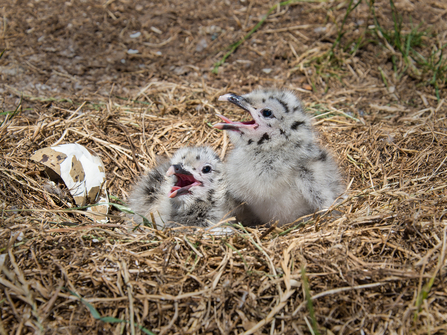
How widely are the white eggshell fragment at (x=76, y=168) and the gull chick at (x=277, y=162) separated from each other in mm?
1348

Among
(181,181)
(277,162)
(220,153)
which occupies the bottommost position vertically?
(220,153)

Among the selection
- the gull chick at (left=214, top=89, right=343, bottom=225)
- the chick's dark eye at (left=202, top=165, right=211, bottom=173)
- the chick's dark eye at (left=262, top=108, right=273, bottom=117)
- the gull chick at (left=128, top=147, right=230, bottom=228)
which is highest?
the chick's dark eye at (left=262, top=108, right=273, bottom=117)

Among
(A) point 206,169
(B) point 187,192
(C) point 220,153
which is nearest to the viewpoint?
(B) point 187,192

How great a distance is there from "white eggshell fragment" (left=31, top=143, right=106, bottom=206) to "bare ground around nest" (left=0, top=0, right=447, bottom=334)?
16 cm

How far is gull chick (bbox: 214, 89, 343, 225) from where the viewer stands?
2764 millimetres

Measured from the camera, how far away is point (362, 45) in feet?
16.1

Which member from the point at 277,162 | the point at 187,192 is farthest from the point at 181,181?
the point at 277,162

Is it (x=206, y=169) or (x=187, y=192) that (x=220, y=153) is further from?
(x=187, y=192)

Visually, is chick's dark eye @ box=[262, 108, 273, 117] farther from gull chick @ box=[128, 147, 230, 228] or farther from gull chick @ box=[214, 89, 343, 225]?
gull chick @ box=[128, 147, 230, 228]

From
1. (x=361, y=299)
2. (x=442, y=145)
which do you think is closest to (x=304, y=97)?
(x=442, y=145)

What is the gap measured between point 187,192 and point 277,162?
0.86 meters

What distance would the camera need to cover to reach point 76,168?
10.5ft

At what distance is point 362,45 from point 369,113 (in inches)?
49.8

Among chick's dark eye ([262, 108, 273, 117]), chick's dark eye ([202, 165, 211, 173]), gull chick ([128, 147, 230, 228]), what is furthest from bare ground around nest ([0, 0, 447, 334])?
chick's dark eye ([262, 108, 273, 117])
